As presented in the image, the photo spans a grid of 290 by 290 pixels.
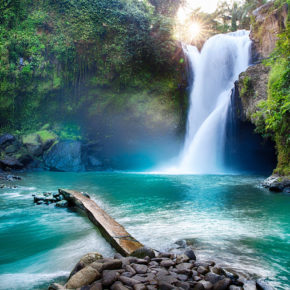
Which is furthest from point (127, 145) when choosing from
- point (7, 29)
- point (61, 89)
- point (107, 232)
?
point (107, 232)

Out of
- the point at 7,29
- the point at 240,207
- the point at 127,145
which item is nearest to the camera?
the point at 240,207

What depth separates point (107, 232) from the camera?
3680 millimetres

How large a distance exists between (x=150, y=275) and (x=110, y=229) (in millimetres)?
1586

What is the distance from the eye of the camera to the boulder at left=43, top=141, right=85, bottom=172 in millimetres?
18248

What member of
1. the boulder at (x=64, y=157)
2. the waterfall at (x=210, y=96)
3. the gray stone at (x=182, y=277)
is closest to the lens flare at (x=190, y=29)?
the waterfall at (x=210, y=96)

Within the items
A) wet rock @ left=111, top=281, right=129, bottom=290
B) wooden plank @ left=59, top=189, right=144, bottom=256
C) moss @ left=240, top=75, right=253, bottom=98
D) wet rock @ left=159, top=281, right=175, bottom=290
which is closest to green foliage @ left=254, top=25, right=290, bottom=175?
moss @ left=240, top=75, right=253, bottom=98

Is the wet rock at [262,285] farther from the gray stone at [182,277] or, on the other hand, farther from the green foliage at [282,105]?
the green foliage at [282,105]

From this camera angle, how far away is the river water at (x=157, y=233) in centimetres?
293

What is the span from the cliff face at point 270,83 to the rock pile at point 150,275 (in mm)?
6404

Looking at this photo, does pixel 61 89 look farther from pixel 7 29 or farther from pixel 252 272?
pixel 252 272

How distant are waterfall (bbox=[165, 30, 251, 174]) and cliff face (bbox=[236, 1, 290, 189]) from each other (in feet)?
7.69

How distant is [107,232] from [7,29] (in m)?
21.0

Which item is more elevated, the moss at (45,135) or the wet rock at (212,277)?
the moss at (45,135)

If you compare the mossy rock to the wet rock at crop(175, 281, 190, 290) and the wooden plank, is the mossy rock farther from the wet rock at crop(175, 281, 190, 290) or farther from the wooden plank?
the wet rock at crop(175, 281, 190, 290)
